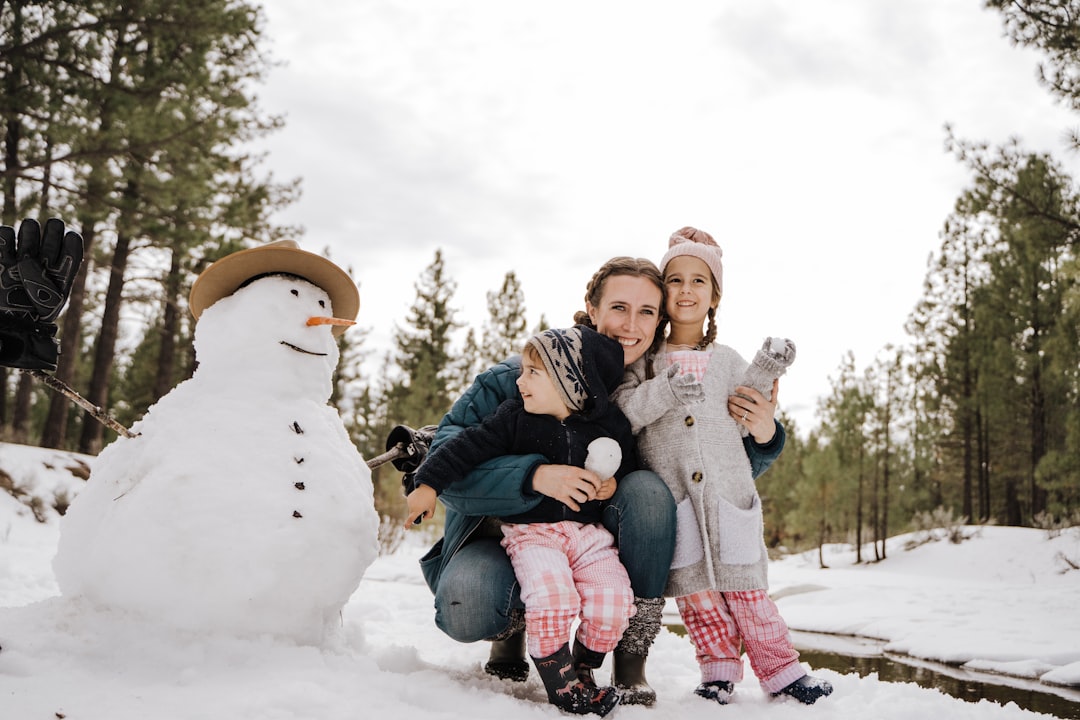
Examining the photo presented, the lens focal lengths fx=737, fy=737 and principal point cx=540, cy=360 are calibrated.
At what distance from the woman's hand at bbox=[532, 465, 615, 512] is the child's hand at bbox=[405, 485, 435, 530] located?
13.1 inches

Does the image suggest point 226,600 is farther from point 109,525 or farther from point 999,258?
point 999,258

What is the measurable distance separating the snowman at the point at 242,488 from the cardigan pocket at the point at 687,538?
1.05 metres

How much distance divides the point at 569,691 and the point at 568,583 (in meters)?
0.30

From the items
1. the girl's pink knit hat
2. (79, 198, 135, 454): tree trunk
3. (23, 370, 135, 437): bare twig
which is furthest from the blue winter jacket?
(79, 198, 135, 454): tree trunk

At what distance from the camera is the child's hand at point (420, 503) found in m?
2.33

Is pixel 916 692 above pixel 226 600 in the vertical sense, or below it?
below

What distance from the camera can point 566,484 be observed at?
2322 millimetres

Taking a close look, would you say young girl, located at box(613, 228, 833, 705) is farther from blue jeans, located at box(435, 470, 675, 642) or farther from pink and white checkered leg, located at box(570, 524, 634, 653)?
pink and white checkered leg, located at box(570, 524, 634, 653)

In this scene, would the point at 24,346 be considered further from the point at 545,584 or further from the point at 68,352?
the point at 68,352

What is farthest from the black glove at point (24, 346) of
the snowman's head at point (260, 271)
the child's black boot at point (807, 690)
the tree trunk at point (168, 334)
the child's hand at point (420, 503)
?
the tree trunk at point (168, 334)

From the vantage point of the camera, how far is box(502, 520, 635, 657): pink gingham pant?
2178mm

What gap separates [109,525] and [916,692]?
2.73 m

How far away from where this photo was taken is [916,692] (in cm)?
257

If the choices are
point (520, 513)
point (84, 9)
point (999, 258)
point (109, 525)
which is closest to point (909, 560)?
point (999, 258)
